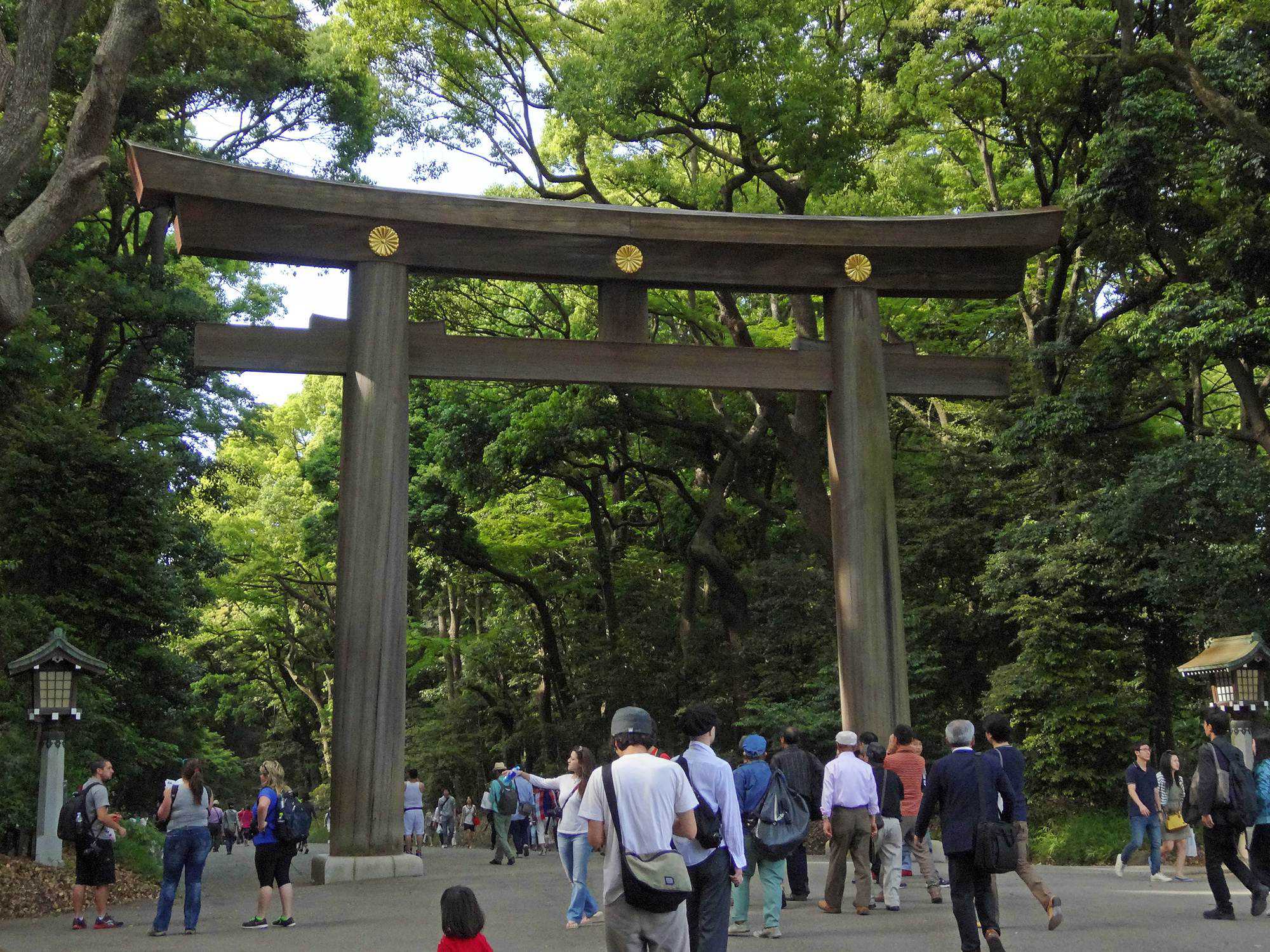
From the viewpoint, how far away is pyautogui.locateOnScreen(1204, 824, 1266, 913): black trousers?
938cm

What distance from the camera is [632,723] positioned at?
569 cm

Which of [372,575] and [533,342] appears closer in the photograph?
[372,575]

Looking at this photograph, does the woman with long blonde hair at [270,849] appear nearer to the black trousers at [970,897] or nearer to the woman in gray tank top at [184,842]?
the woman in gray tank top at [184,842]

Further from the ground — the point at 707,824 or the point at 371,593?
the point at 371,593

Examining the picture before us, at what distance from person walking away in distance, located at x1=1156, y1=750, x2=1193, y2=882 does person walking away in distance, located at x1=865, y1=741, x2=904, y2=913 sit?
143 inches

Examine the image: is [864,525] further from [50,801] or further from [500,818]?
[50,801]

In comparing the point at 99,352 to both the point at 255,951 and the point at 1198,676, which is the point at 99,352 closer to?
the point at 255,951

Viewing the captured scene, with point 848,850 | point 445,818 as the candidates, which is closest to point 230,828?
point 445,818

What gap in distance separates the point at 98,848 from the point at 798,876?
6.17 metres

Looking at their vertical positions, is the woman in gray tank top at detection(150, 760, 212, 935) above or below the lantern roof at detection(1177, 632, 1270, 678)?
below

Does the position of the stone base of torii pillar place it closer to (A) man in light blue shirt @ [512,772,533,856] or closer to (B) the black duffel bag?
(A) man in light blue shirt @ [512,772,533,856]

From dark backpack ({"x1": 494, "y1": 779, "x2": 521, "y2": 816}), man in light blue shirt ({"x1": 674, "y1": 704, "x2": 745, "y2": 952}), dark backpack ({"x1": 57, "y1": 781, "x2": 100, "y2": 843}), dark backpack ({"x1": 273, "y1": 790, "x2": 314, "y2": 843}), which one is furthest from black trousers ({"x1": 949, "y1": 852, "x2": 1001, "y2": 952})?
dark backpack ({"x1": 494, "y1": 779, "x2": 521, "y2": 816})

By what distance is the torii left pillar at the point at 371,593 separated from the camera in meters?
13.1

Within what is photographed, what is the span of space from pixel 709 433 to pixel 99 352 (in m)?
11.5
